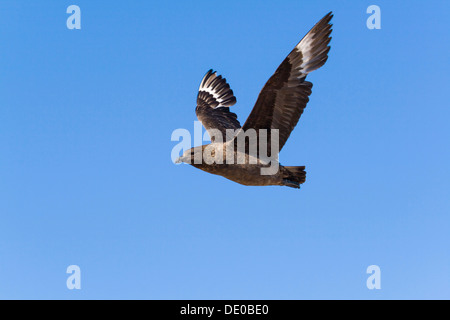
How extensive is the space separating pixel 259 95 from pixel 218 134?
77.7 inches

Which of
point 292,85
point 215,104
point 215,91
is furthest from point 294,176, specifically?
point 215,91

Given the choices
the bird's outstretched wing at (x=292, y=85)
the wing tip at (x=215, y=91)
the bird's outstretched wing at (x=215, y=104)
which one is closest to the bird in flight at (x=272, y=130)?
the bird's outstretched wing at (x=292, y=85)

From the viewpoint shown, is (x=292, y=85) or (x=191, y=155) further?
(x=191, y=155)

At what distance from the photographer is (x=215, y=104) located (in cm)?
1087

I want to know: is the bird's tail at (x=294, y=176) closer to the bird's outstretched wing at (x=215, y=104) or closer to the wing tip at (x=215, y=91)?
the bird's outstretched wing at (x=215, y=104)

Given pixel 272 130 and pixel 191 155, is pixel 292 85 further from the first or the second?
pixel 191 155

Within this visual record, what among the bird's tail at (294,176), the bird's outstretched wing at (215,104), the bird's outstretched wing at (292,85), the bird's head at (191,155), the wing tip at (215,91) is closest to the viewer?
the bird's outstretched wing at (292,85)

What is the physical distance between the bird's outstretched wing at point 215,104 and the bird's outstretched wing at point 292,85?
171 cm

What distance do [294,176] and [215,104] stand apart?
362 cm

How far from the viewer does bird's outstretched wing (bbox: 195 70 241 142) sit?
31.6ft

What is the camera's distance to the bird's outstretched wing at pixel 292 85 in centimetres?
716

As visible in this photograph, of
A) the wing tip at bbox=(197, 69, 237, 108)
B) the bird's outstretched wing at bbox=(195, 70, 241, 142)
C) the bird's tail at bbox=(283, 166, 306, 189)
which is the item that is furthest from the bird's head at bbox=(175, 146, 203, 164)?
the wing tip at bbox=(197, 69, 237, 108)
